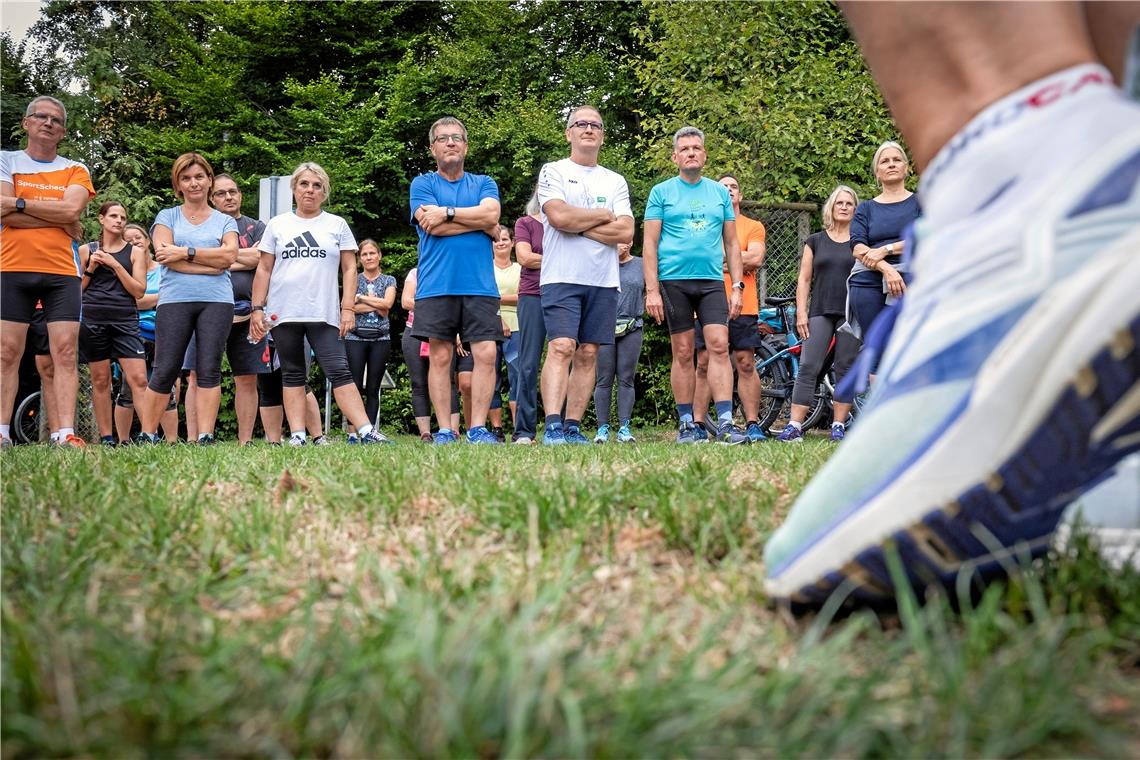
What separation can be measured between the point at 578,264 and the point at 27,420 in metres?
8.66

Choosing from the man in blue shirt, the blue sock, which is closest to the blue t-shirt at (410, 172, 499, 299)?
the man in blue shirt

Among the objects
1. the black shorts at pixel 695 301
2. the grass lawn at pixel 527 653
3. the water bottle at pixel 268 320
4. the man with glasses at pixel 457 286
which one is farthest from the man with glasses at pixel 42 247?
the grass lawn at pixel 527 653

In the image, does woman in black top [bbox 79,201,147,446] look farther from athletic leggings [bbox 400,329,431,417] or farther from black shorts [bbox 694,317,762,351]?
black shorts [bbox 694,317,762,351]

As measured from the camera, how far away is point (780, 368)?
1132 centimetres

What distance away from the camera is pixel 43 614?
121 centimetres

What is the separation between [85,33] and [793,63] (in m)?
18.1

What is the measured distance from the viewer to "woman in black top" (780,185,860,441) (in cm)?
852

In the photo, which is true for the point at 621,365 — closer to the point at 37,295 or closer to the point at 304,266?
the point at 304,266

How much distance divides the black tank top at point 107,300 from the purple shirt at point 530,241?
137 inches

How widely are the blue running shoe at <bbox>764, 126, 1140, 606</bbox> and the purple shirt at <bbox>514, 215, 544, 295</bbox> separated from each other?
24.6ft

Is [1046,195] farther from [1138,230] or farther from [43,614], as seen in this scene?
[43,614]

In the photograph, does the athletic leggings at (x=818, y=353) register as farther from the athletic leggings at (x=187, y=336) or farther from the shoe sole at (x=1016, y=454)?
the shoe sole at (x=1016, y=454)

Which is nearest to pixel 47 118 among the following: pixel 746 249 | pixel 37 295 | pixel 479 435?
pixel 37 295

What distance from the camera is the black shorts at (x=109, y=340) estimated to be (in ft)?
29.9
